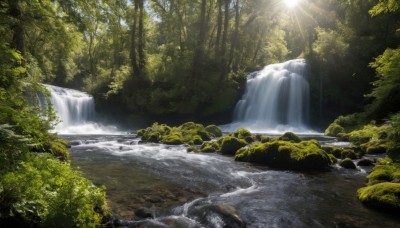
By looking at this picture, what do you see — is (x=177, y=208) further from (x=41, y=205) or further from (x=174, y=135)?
(x=174, y=135)

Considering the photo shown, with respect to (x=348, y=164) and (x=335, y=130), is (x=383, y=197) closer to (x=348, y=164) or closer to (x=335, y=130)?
(x=348, y=164)

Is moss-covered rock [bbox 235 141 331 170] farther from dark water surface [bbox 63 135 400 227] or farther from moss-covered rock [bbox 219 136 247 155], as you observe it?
moss-covered rock [bbox 219 136 247 155]

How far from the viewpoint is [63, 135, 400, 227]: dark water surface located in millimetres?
6450

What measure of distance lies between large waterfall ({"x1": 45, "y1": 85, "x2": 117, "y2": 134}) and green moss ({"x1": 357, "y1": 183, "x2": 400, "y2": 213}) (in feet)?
79.6

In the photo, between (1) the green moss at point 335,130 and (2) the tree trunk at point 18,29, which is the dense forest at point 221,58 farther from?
(2) the tree trunk at point 18,29

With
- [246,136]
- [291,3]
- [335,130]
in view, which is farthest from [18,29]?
[291,3]

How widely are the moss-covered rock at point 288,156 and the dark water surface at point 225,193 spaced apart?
1.92ft

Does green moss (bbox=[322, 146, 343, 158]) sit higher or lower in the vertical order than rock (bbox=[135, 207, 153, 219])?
higher

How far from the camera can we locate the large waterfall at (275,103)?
27844 mm

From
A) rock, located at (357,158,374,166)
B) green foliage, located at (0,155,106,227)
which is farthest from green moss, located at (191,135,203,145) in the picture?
green foliage, located at (0,155,106,227)

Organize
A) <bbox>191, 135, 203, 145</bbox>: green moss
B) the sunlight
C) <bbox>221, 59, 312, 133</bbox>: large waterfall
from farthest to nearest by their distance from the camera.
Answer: the sunlight, <bbox>221, 59, 312, 133</bbox>: large waterfall, <bbox>191, 135, 203, 145</bbox>: green moss

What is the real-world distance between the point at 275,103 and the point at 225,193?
21292 mm

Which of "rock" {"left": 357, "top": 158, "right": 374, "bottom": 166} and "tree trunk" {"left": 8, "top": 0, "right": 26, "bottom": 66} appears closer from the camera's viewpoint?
"tree trunk" {"left": 8, "top": 0, "right": 26, "bottom": 66}

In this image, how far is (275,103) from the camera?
1125 inches
